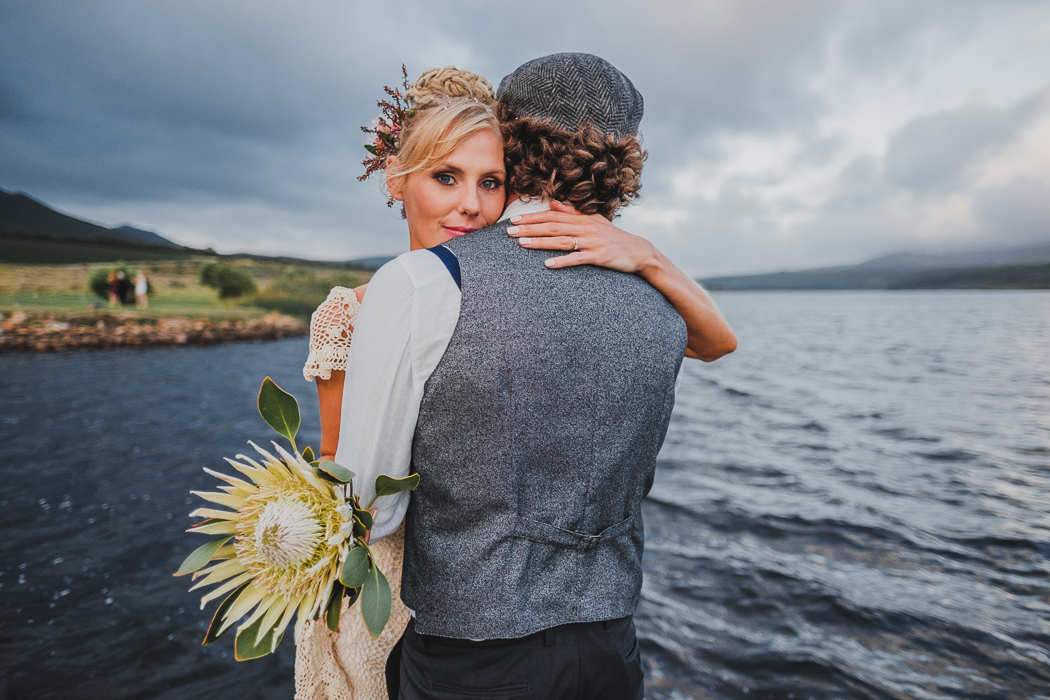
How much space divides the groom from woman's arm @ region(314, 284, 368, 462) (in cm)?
42

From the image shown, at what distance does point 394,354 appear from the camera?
1.11 metres

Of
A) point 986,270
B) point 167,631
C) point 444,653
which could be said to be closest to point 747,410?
point 167,631

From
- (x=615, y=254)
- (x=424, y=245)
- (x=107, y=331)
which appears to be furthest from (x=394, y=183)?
(x=107, y=331)

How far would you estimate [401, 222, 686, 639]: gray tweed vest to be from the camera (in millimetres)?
1127

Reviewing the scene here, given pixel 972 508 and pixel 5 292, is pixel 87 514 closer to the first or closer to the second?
pixel 972 508

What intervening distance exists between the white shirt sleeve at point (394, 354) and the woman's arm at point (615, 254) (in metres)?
0.26

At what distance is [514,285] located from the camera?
1145mm

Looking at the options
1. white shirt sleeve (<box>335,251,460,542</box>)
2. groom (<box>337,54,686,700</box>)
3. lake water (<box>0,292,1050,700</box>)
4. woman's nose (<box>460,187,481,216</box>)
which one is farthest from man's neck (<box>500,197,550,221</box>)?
lake water (<box>0,292,1050,700</box>)

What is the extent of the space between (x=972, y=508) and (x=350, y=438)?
862cm

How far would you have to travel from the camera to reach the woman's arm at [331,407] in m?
1.67

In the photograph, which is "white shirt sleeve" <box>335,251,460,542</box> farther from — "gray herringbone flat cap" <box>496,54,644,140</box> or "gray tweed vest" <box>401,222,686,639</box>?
"gray herringbone flat cap" <box>496,54,644,140</box>

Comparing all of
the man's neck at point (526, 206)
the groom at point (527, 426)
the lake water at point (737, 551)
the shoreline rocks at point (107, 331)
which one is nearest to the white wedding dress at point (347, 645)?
the groom at point (527, 426)

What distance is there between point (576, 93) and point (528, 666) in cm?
145

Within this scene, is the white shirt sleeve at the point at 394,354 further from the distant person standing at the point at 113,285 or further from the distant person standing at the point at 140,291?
the distant person standing at the point at 140,291
